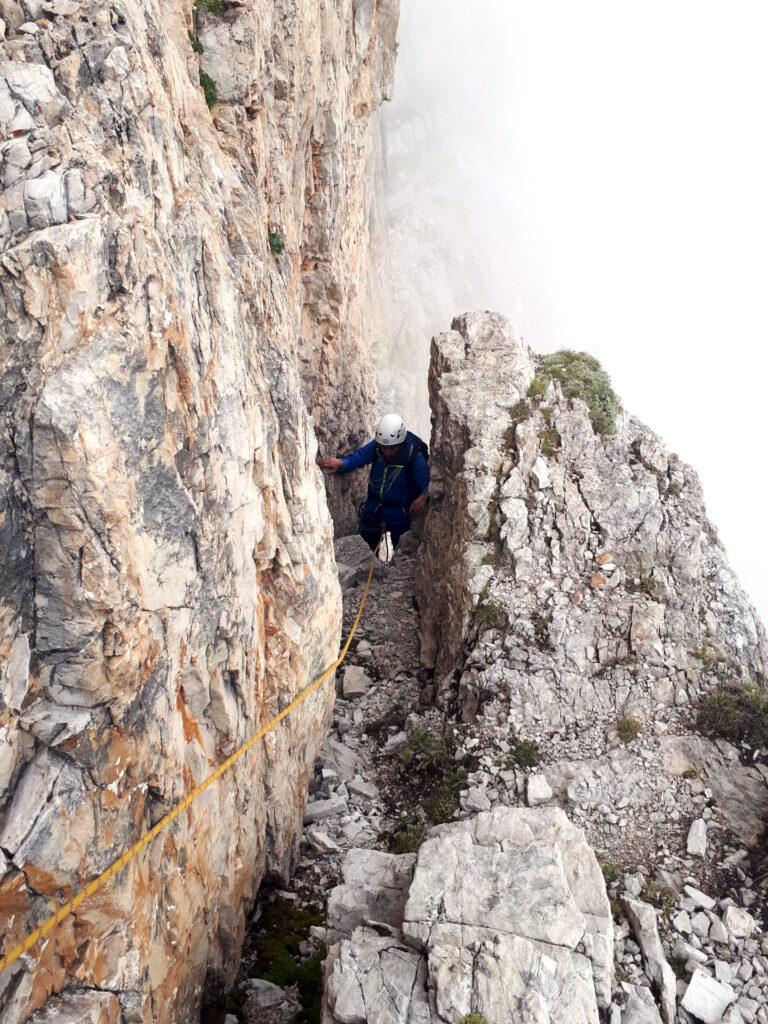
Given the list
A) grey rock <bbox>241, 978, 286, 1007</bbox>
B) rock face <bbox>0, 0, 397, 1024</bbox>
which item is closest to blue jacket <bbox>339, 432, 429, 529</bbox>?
rock face <bbox>0, 0, 397, 1024</bbox>

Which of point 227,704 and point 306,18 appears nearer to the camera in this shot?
point 227,704

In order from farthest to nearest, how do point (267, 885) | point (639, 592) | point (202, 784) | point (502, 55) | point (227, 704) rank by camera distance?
1. point (502, 55)
2. point (639, 592)
3. point (267, 885)
4. point (227, 704)
5. point (202, 784)

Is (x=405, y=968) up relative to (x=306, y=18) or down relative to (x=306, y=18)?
down

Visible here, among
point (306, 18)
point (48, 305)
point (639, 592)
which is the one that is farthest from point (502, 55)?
point (48, 305)

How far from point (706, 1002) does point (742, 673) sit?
5.66 m

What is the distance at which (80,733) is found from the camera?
5227mm

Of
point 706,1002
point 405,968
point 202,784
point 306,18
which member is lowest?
point 706,1002

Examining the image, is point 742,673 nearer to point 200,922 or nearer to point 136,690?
point 200,922

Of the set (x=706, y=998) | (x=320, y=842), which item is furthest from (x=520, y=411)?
(x=706, y=998)

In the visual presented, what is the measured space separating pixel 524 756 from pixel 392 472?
288 inches

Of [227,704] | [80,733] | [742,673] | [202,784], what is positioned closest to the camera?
[80,733]

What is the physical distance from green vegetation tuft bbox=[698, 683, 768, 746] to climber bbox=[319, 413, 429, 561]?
24.6 ft

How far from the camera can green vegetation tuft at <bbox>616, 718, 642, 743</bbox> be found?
10.9m

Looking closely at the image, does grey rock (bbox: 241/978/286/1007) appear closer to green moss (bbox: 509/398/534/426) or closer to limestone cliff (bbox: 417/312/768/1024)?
limestone cliff (bbox: 417/312/768/1024)
